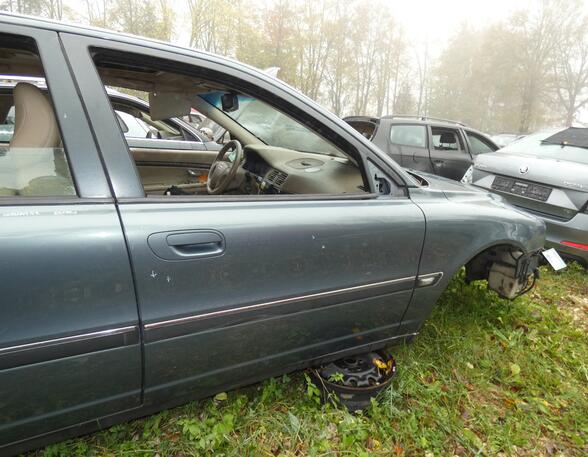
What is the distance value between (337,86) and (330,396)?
31.5 metres

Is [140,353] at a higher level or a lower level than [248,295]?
lower

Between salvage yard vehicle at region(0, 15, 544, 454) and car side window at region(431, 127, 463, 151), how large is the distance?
4834 millimetres

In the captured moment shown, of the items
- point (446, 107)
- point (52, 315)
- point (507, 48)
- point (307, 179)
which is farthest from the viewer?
point (446, 107)

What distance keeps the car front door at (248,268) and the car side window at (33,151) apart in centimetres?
17

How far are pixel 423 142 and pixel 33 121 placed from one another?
5.86 metres

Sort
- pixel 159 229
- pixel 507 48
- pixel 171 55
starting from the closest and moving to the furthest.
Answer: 1. pixel 159 229
2. pixel 171 55
3. pixel 507 48

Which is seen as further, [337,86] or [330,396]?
[337,86]

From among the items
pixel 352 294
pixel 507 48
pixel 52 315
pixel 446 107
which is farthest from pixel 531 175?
pixel 446 107

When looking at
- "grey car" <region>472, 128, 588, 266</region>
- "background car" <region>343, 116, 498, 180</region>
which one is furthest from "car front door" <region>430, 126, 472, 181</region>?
"grey car" <region>472, 128, 588, 266</region>

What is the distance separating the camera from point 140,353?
1.20 m

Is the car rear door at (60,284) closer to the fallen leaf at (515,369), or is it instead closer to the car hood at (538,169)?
the fallen leaf at (515,369)

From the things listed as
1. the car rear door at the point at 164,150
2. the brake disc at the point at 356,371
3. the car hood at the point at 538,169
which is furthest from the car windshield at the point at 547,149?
the car rear door at the point at 164,150

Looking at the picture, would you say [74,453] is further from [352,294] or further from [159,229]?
[352,294]

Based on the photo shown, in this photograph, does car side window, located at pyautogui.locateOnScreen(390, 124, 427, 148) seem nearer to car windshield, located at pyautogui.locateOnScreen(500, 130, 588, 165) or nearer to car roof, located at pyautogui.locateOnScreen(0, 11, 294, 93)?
car windshield, located at pyautogui.locateOnScreen(500, 130, 588, 165)
